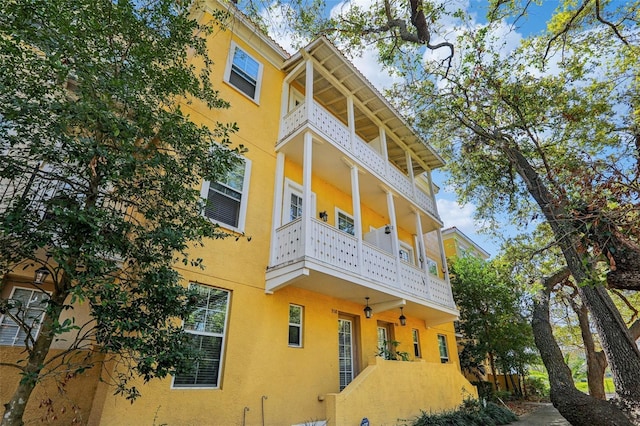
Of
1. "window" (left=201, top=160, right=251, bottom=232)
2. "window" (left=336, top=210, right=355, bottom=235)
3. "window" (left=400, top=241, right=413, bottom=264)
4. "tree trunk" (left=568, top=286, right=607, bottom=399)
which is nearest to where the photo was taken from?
"window" (left=201, top=160, right=251, bottom=232)

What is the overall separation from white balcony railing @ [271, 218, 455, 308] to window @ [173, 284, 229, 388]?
1.53 metres

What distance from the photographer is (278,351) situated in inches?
271

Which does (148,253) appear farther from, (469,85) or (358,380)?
(469,85)

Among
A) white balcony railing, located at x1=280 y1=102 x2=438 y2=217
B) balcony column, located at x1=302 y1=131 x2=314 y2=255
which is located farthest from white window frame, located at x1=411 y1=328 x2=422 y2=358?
balcony column, located at x1=302 y1=131 x2=314 y2=255

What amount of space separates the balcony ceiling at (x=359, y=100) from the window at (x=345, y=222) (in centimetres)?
373

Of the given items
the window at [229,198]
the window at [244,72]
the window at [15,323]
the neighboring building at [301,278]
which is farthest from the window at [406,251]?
the window at [15,323]

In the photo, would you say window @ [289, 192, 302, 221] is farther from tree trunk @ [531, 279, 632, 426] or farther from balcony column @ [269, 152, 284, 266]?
tree trunk @ [531, 279, 632, 426]

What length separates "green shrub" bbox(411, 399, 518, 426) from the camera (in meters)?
8.26

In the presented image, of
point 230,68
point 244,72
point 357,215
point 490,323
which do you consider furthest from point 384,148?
point 490,323

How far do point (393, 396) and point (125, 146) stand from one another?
8067mm

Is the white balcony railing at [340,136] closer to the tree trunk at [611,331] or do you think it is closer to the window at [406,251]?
the window at [406,251]

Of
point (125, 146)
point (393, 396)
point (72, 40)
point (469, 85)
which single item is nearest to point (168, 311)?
point (125, 146)

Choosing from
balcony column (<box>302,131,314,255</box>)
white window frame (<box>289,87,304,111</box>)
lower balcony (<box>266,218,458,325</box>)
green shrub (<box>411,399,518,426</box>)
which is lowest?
green shrub (<box>411,399,518,426</box>)

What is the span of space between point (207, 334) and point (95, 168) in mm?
3913
